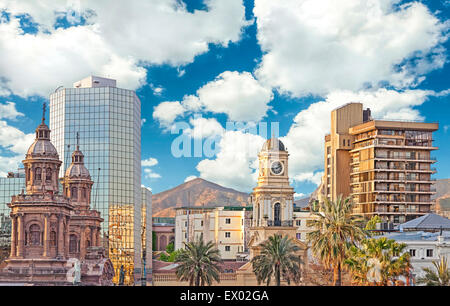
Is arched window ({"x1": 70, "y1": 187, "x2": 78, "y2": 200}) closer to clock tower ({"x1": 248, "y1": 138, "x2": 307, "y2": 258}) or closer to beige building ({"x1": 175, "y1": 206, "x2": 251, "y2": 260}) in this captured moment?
clock tower ({"x1": 248, "y1": 138, "x2": 307, "y2": 258})

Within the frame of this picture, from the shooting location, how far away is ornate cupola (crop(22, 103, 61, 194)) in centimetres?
8925

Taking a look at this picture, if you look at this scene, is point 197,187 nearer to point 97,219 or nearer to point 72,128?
point 72,128

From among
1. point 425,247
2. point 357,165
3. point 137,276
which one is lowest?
point 137,276

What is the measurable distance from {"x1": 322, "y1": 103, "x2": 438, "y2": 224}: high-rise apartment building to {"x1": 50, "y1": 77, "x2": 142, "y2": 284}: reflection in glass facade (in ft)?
148

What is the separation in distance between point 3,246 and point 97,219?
31.7 meters

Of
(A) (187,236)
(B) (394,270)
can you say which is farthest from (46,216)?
(A) (187,236)

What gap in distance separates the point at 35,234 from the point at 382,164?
287 ft

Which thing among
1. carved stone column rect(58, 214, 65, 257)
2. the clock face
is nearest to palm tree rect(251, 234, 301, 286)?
carved stone column rect(58, 214, 65, 257)

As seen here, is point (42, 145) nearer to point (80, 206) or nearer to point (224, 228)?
point (80, 206)

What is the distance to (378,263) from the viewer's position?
7188 centimetres

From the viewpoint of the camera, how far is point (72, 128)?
148m

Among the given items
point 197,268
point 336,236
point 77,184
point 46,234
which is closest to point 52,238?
point 46,234

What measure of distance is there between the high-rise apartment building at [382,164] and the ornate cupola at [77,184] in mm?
64575
